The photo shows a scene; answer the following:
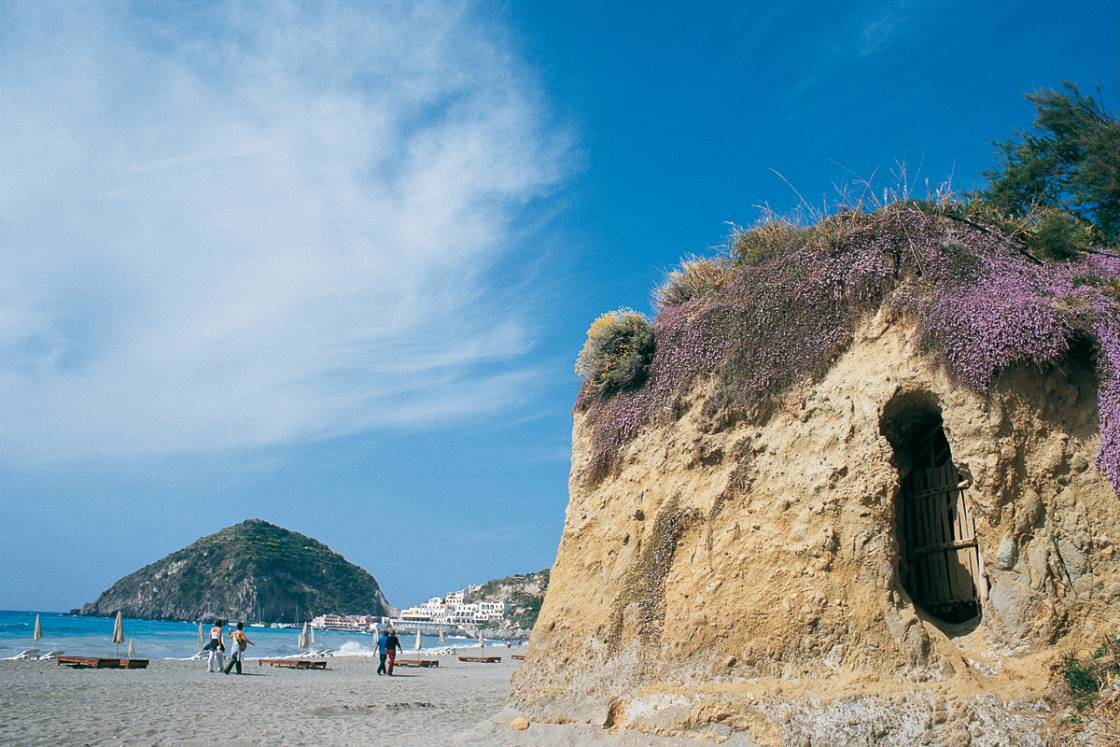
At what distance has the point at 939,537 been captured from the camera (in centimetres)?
1031

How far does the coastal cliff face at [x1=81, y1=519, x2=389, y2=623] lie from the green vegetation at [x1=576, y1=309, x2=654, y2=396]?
10550 centimetres

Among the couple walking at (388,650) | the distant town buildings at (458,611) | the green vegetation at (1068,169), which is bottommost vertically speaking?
the distant town buildings at (458,611)

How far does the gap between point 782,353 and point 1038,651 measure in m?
4.78

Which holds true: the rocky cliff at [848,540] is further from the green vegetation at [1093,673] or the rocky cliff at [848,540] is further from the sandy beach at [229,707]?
the sandy beach at [229,707]

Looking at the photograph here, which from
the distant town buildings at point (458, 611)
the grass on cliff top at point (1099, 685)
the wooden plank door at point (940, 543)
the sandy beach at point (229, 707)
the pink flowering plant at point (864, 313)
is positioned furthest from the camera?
the distant town buildings at point (458, 611)

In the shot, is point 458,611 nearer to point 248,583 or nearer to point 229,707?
point 248,583

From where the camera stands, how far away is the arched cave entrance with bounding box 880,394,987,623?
9.95 metres

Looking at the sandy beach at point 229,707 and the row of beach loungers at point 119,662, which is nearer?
the sandy beach at point 229,707

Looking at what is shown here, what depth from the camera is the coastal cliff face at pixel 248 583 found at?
108625mm

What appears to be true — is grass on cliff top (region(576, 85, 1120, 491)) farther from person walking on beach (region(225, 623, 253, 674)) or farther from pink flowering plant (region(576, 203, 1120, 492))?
person walking on beach (region(225, 623, 253, 674))

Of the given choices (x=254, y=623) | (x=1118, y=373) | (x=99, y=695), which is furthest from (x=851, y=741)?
(x=254, y=623)

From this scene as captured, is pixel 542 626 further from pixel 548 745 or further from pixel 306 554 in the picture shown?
pixel 306 554

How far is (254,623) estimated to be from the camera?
105 metres

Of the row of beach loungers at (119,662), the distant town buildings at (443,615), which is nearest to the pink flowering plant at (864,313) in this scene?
the row of beach loungers at (119,662)
